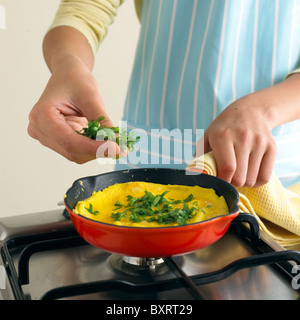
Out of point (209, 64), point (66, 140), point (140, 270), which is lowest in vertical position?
point (140, 270)

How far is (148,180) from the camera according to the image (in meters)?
0.71

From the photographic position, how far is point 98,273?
1.94 feet

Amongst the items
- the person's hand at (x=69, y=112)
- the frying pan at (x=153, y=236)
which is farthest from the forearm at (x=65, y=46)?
the frying pan at (x=153, y=236)

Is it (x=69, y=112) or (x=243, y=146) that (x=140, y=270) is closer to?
(x=243, y=146)

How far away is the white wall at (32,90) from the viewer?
5.90ft

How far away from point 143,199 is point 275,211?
256mm

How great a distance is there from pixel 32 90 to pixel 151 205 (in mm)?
1408

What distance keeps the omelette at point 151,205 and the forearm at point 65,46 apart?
427 mm

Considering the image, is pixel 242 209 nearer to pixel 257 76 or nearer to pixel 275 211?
pixel 275 211

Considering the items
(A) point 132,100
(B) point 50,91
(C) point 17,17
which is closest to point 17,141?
(C) point 17,17

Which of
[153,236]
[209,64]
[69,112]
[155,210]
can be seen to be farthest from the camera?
[209,64]

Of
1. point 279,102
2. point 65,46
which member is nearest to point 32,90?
point 65,46

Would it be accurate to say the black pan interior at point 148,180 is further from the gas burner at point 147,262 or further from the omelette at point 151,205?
the gas burner at point 147,262

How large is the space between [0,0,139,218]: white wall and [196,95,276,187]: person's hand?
1.27 metres
